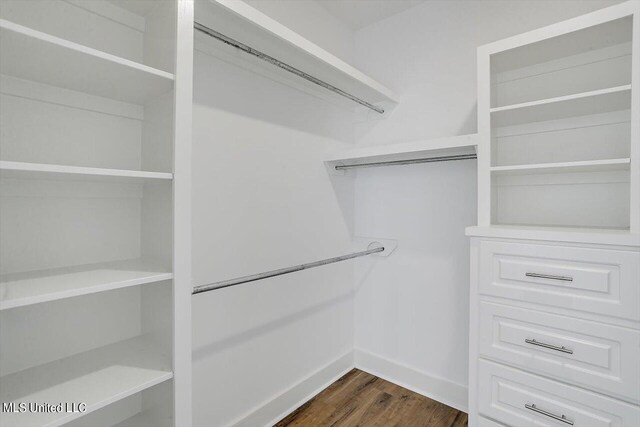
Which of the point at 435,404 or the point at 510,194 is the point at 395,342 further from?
the point at 510,194

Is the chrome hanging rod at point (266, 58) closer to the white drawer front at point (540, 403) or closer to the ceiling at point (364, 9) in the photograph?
the ceiling at point (364, 9)

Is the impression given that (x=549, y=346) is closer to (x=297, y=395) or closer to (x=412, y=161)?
(x=412, y=161)

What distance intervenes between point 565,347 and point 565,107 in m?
1.06

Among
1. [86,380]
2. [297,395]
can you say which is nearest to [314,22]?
[86,380]

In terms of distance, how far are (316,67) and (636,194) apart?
1493 mm

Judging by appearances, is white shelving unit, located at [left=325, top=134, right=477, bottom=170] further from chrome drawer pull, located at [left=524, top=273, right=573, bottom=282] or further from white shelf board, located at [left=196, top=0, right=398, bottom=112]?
chrome drawer pull, located at [left=524, top=273, right=573, bottom=282]

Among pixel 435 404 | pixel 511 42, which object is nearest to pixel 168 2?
pixel 511 42

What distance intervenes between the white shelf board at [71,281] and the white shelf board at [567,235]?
4.35 feet

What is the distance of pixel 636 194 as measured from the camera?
3.82ft

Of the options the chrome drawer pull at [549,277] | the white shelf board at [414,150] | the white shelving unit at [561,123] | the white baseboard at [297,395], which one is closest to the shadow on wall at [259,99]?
the white shelf board at [414,150]

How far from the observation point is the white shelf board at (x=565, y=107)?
1.25 meters

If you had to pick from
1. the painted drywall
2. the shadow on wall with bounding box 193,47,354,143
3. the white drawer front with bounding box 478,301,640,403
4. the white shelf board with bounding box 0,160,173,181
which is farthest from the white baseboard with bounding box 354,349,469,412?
the painted drywall

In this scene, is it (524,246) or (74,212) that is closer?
(74,212)

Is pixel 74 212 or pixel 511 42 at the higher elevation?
pixel 511 42
